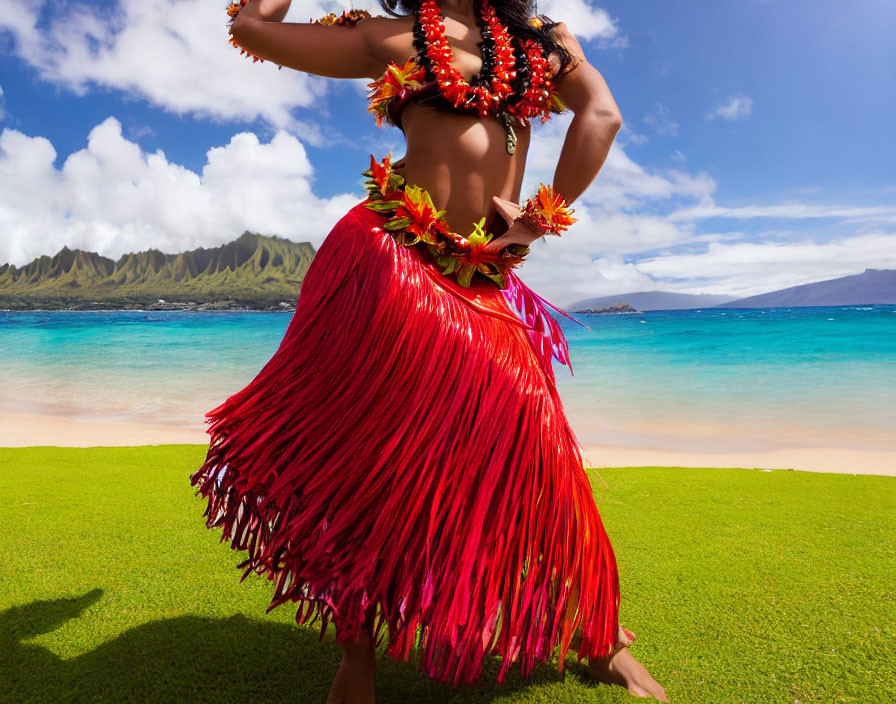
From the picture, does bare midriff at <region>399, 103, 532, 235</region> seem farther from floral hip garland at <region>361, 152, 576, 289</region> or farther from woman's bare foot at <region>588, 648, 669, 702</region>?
woman's bare foot at <region>588, 648, 669, 702</region>

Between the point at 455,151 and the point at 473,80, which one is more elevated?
the point at 473,80

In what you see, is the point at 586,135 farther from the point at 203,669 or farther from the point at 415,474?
the point at 203,669

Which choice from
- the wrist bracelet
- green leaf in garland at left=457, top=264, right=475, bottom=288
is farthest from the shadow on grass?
the wrist bracelet

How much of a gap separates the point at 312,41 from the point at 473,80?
0.34 meters

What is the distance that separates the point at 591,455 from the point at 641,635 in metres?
4.01

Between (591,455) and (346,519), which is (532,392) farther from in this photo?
(591,455)

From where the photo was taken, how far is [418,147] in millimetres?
1269

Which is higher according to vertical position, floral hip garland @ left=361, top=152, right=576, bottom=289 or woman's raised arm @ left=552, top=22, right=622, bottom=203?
woman's raised arm @ left=552, top=22, right=622, bottom=203

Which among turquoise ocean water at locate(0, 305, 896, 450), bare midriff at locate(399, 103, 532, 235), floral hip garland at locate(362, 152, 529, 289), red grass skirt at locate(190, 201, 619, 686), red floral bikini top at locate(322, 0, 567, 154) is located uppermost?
red floral bikini top at locate(322, 0, 567, 154)

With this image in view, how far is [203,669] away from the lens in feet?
4.88

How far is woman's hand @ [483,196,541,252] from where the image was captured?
1205mm

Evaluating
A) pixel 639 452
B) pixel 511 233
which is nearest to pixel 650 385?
pixel 639 452

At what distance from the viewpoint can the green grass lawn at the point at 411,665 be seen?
1433 mm

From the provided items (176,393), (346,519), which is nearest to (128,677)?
(346,519)
